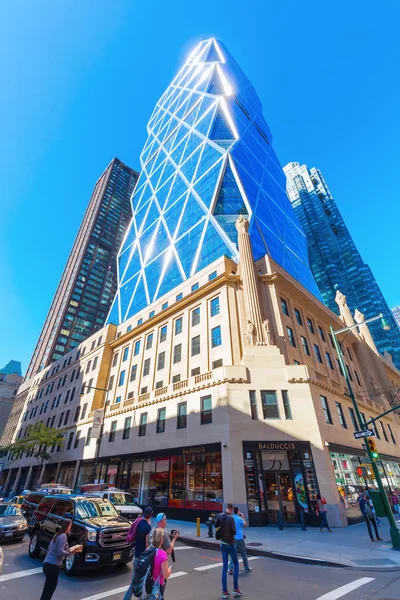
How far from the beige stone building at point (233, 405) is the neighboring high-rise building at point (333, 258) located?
64.2 metres

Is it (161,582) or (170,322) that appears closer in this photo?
(161,582)

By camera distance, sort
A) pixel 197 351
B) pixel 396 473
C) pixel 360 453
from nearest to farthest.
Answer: pixel 360 453
pixel 197 351
pixel 396 473

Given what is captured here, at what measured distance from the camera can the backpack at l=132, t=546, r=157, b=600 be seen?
14.7 feet

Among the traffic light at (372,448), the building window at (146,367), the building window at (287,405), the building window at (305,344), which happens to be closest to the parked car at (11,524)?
the traffic light at (372,448)

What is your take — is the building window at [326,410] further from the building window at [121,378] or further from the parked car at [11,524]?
the building window at [121,378]

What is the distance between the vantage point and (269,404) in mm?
22422

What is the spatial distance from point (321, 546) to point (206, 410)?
41.2ft

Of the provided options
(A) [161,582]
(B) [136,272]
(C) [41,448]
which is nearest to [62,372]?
(C) [41,448]

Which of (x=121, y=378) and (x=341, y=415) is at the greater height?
(x=121, y=378)

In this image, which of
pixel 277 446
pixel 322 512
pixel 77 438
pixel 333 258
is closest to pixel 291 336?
pixel 277 446

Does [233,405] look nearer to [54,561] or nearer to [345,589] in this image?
[345,589]

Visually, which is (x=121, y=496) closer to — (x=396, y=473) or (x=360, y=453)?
(x=360, y=453)

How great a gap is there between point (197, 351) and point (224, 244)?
18.0m

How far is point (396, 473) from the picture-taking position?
33.2m
